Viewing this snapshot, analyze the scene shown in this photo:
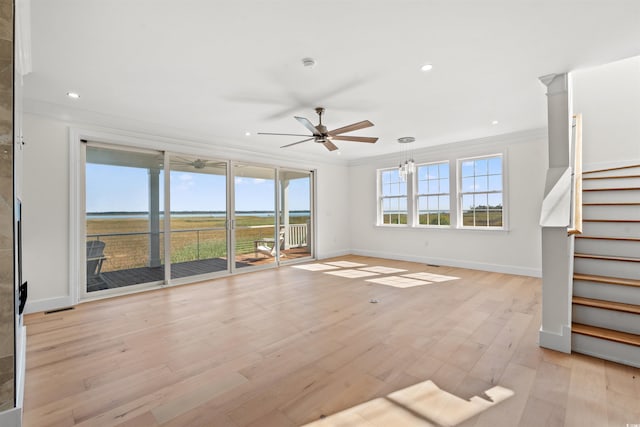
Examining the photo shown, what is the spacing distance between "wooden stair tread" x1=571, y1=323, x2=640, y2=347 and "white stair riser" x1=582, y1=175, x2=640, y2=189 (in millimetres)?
2346

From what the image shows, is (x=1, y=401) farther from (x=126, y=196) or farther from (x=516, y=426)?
(x=126, y=196)

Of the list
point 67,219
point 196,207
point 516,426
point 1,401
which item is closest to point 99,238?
point 67,219

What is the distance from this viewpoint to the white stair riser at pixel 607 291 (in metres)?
2.53

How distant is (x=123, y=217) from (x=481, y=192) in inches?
265

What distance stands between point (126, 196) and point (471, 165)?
6.65 m

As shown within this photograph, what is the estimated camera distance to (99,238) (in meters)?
4.32

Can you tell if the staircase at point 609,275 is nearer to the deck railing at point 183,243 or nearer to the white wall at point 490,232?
the white wall at point 490,232

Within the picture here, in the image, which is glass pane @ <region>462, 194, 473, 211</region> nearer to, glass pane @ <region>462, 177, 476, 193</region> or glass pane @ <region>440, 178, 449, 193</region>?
glass pane @ <region>462, 177, 476, 193</region>

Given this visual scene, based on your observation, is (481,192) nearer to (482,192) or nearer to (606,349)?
(482,192)

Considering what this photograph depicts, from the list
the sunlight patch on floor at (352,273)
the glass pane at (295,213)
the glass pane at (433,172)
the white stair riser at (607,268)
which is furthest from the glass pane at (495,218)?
the glass pane at (295,213)

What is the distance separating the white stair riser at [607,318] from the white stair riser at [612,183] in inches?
87.1

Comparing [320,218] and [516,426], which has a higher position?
[320,218]

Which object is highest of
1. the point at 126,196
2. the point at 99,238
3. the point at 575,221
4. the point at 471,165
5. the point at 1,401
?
the point at 471,165

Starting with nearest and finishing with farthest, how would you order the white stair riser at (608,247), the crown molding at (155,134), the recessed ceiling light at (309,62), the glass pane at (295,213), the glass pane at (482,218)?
the recessed ceiling light at (309,62) → the white stair riser at (608,247) → the crown molding at (155,134) → the glass pane at (482,218) → the glass pane at (295,213)
